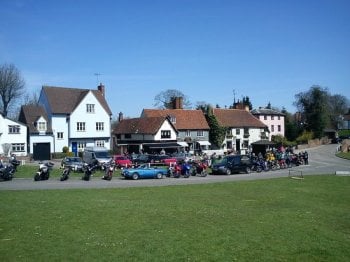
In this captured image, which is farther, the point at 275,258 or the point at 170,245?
the point at 170,245

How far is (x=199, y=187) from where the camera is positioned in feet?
92.7

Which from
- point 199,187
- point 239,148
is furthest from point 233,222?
point 239,148

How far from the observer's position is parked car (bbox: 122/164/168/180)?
35.1 meters

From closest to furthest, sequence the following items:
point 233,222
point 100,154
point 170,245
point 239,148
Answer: point 170,245 < point 233,222 < point 100,154 < point 239,148

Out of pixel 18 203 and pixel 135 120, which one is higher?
pixel 135 120

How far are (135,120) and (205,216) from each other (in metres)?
55.1

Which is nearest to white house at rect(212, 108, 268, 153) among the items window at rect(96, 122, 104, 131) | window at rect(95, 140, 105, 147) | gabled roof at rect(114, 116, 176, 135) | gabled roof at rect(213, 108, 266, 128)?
gabled roof at rect(213, 108, 266, 128)

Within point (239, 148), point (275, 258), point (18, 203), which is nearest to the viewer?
point (275, 258)

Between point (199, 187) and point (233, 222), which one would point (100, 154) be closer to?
point (199, 187)

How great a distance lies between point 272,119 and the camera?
95062 millimetres

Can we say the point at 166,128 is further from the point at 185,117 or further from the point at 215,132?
the point at 215,132

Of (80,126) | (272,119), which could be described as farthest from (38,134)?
(272,119)

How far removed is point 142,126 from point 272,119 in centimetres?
3911

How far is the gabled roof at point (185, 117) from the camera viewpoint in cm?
7206
